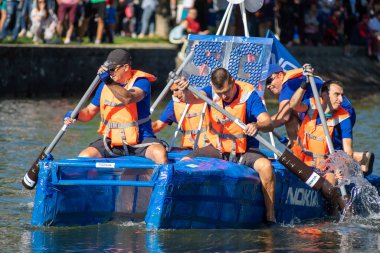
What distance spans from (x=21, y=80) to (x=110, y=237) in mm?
13877

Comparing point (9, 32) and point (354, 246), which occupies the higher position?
point (9, 32)

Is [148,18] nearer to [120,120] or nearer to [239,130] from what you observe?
[120,120]

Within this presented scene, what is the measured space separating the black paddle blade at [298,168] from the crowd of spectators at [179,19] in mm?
13313

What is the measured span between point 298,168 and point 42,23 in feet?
45.5

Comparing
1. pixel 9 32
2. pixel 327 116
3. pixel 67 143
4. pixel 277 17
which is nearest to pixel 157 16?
pixel 277 17

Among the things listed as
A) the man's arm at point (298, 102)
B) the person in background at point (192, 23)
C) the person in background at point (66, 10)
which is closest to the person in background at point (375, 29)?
the person in background at point (192, 23)

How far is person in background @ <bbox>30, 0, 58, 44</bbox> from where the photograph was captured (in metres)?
24.5

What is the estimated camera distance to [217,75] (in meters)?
11.6

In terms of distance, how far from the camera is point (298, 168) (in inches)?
470

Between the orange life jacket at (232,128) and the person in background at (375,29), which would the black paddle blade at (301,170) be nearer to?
the orange life jacket at (232,128)

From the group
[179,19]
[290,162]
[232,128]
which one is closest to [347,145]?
[290,162]

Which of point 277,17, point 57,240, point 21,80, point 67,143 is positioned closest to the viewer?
point 57,240

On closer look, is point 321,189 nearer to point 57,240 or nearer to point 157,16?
point 57,240

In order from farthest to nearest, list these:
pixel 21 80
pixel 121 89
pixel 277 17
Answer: pixel 277 17, pixel 21 80, pixel 121 89
